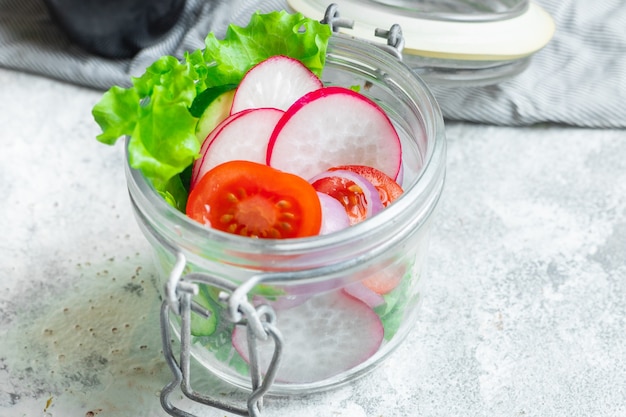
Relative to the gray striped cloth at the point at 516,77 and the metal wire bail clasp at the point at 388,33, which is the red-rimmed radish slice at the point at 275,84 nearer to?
the metal wire bail clasp at the point at 388,33

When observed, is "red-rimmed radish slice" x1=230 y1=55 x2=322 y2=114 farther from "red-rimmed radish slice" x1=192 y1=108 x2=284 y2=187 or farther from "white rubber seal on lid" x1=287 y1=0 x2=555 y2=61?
"white rubber seal on lid" x1=287 y1=0 x2=555 y2=61

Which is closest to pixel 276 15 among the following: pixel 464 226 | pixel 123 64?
pixel 464 226

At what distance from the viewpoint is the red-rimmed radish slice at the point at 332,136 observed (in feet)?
2.50

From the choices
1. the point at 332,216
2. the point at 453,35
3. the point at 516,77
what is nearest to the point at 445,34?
the point at 453,35

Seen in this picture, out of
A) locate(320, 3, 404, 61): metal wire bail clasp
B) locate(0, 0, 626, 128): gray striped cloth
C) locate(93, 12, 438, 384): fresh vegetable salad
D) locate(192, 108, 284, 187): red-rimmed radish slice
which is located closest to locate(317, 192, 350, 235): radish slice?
locate(93, 12, 438, 384): fresh vegetable salad

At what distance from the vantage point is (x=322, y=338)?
0.76 metres

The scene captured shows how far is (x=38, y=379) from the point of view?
2.78 ft

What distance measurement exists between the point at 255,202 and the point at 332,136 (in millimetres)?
137

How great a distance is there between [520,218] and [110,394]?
0.57m

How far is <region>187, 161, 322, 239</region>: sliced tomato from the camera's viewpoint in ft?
2.22

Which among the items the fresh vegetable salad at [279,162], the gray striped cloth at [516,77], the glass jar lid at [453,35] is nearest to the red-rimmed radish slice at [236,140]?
the fresh vegetable salad at [279,162]

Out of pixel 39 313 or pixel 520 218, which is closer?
pixel 39 313

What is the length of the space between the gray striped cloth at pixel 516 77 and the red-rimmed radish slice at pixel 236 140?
490 millimetres

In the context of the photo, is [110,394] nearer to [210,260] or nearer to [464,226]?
[210,260]
